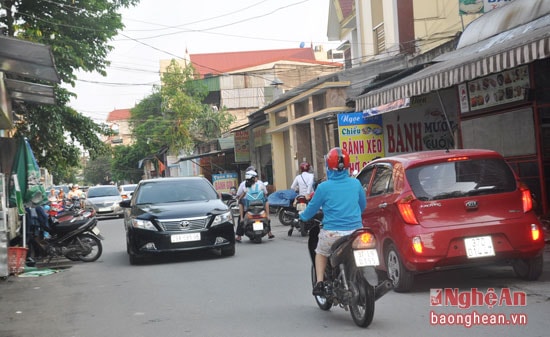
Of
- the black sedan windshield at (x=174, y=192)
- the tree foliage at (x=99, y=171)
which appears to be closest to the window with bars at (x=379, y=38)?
the black sedan windshield at (x=174, y=192)

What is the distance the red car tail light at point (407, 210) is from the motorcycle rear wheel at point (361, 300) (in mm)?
1585

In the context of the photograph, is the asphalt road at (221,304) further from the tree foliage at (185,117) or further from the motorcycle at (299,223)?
the tree foliage at (185,117)

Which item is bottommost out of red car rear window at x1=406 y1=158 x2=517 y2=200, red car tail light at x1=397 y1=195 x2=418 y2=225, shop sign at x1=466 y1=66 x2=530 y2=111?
red car tail light at x1=397 y1=195 x2=418 y2=225

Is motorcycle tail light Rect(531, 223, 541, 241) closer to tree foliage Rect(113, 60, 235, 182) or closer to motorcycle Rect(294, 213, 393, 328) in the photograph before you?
motorcycle Rect(294, 213, 393, 328)

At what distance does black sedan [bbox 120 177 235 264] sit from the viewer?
12.0m

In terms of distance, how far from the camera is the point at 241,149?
127 feet

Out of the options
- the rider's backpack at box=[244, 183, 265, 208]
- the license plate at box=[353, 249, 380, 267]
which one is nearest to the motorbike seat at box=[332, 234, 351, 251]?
the license plate at box=[353, 249, 380, 267]

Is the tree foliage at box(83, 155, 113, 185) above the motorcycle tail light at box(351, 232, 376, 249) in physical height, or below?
above

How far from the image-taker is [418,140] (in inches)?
Result: 705

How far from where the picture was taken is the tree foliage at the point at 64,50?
69.6 feet

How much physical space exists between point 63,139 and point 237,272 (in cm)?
1405

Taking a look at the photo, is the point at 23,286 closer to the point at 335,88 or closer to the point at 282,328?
the point at 282,328

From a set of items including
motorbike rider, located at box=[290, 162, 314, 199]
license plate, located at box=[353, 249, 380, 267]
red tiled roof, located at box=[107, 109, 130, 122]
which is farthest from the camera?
red tiled roof, located at box=[107, 109, 130, 122]

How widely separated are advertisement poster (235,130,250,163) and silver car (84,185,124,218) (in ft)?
25.8
